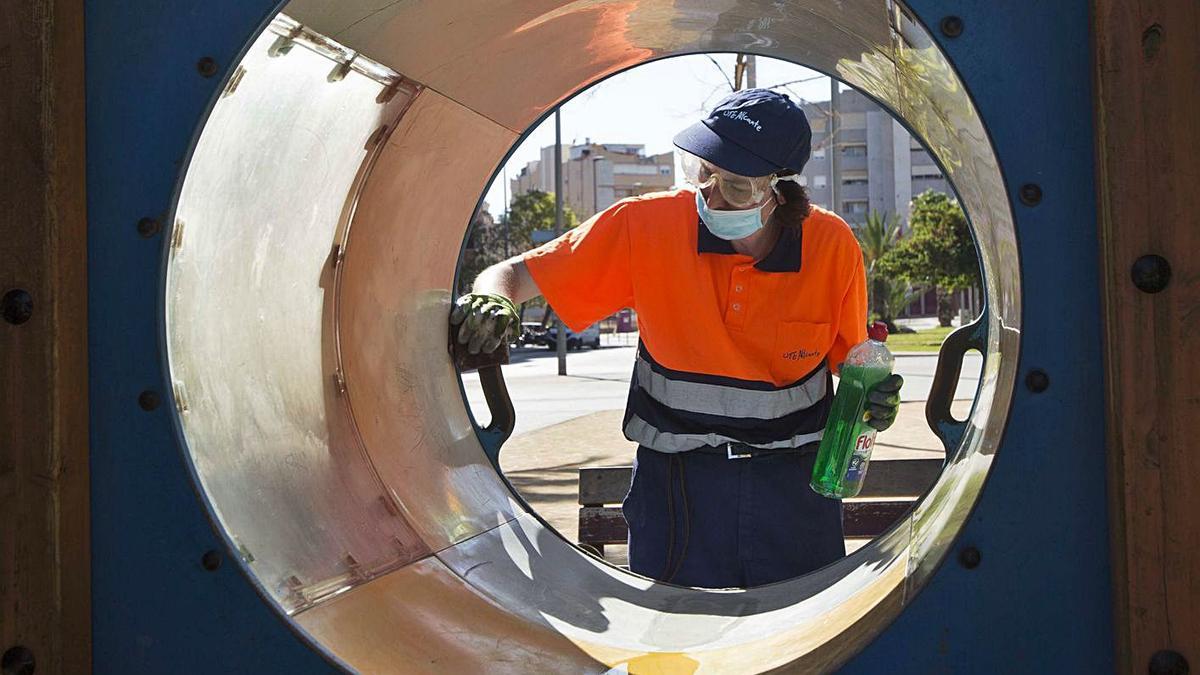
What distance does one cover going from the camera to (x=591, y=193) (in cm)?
7050

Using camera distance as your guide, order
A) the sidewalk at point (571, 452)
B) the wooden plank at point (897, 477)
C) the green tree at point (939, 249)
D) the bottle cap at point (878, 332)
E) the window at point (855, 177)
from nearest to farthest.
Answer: the bottle cap at point (878, 332) < the wooden plank at point (897, 477) < the sidewalk at point (571, 452) < the green tree at point (939, 249) < the window at point (855, 177)

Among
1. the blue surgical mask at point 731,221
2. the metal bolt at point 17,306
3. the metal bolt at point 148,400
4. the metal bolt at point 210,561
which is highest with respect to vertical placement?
the blue surgical mask at point 731,221

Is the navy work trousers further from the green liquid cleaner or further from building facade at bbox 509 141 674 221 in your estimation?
building facade at bbox 509 141 674 221

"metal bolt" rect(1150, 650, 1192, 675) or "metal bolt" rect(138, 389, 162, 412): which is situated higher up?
"metal bolt" rect(138, 389, 162, 412)

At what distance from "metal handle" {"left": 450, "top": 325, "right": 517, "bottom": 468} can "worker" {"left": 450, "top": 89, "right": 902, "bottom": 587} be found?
0.09 meters

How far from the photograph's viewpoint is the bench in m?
4.29

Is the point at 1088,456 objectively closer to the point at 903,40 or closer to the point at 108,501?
the point at 903,40

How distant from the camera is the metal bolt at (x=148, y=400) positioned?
161cm

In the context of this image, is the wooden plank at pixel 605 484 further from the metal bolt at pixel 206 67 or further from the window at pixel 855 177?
the window at pixel 855 177

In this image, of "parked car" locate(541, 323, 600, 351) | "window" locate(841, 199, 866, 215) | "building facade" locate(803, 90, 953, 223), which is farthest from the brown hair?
"window" locate(841, 199, 866, 215)

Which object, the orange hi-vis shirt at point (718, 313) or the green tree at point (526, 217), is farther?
the green tree at point (526, 217)

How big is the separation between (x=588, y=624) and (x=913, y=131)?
4.43 ft

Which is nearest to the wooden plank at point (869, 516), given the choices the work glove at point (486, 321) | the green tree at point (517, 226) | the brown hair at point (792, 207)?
the brown hair at point (792, 207)

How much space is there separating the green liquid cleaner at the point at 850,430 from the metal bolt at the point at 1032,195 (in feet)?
4.11
